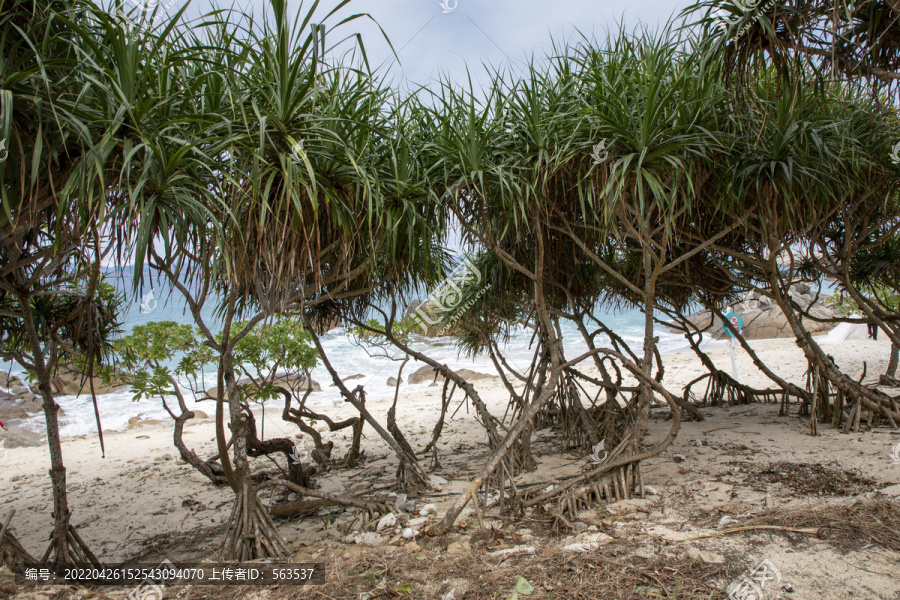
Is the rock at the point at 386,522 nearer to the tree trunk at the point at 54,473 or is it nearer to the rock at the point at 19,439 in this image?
the tree trunk at the point at 54,473

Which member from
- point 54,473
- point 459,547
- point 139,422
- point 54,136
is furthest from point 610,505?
point 139,422

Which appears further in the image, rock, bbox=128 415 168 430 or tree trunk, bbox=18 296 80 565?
rock, bbox=128 415 168 430

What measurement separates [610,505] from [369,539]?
1520mm

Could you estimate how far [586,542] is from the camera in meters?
2.80

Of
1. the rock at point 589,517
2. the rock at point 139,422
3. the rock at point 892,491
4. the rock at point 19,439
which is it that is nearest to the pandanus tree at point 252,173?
the rock at point 589,517

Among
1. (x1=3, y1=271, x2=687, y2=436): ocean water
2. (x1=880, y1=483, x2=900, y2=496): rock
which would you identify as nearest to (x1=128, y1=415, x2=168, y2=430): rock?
(x1=3, y1=271, x2=687, y2=436): ocean water

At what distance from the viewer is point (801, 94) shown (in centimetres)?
343

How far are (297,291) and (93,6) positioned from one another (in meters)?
1.74

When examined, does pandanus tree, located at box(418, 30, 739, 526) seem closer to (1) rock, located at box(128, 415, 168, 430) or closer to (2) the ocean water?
(2) the ocean water

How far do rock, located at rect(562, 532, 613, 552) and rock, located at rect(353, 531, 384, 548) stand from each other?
3.58 feet

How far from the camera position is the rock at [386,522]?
3.30 m

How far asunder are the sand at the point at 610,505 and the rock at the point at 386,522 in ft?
0.74

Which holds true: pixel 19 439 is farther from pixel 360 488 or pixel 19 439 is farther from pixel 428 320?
pixel 428 320

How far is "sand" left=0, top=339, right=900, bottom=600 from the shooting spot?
2.42 meters
